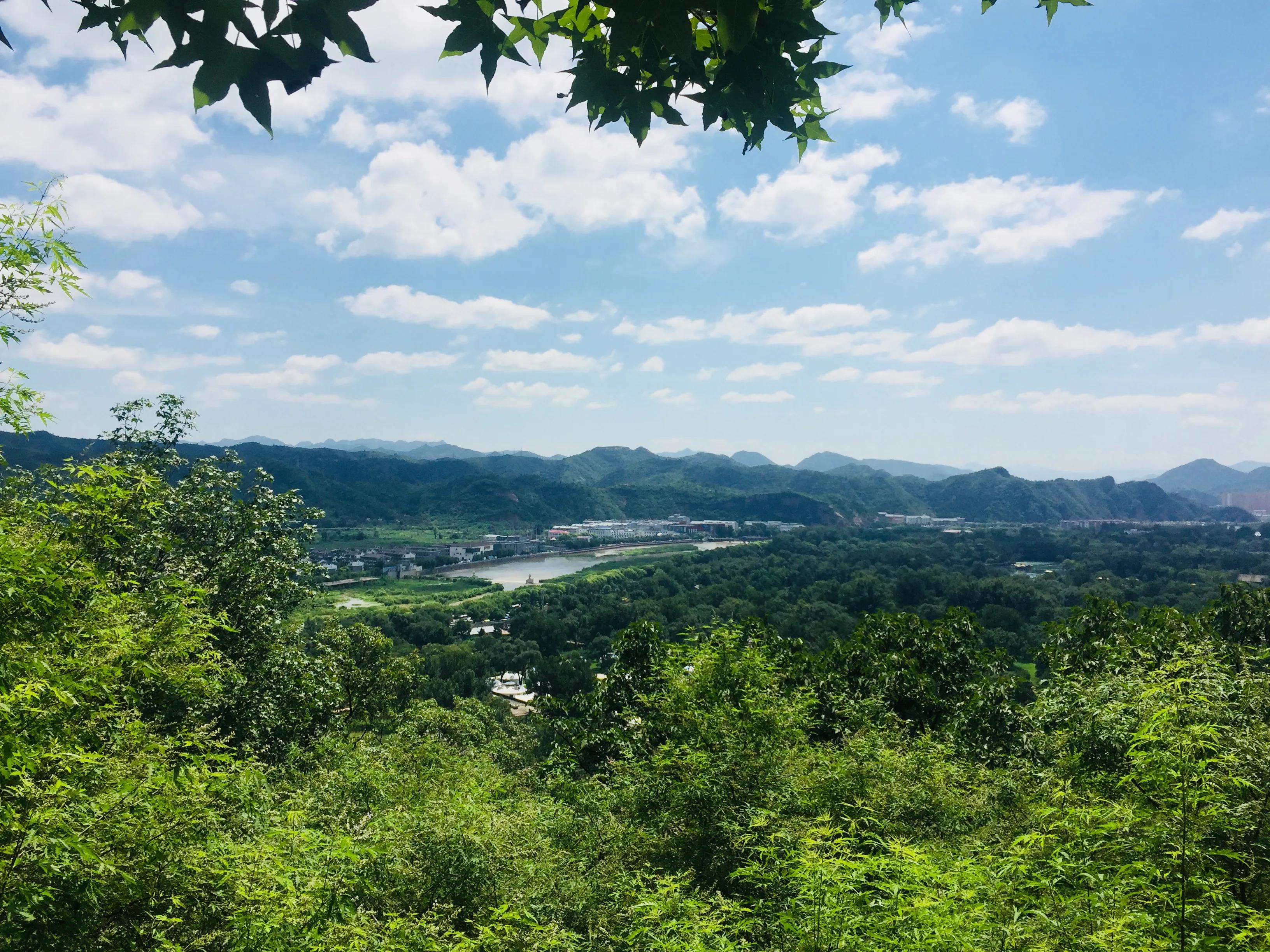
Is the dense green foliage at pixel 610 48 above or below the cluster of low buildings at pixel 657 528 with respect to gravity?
above

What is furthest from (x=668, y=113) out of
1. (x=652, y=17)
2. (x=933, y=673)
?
(x=933, y=673)

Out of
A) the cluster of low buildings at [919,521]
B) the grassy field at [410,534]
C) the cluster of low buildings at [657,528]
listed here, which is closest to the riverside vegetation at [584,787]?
Answer: the grassy field at [410,534]

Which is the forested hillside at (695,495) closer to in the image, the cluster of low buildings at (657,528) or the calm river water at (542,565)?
the cluster of low buildings at (657,528)

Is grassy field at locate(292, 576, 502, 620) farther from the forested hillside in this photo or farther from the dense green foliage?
the dense green foliage

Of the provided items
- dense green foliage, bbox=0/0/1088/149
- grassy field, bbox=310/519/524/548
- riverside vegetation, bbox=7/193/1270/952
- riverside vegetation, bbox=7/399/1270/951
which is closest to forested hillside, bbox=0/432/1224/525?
grassy field, bbox=310/519/524/548

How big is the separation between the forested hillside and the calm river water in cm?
Answer: 3191

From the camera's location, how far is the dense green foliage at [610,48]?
1.59 metres

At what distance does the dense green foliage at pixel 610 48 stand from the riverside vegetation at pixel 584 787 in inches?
129

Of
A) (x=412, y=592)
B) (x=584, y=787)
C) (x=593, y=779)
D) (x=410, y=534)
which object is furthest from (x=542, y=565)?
(x=593, y=779)

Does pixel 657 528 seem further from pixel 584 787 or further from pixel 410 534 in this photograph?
pixel 584 787

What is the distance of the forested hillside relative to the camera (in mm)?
127000

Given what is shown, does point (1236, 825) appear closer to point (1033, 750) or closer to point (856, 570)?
point (1033, 750)

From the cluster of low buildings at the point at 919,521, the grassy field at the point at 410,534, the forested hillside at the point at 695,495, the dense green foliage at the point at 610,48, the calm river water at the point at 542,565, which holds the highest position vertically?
the dense green foliage at the point at 610,48

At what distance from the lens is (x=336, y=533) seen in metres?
104
